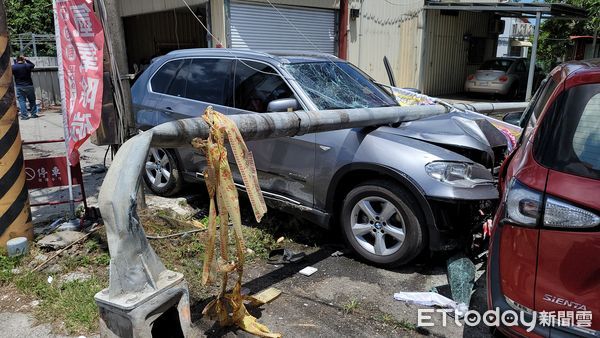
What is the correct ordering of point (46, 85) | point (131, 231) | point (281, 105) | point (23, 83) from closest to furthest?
1. point (131, 231)
2. point (281, 105)
3. point (23, 83)
4. point (46, 85)

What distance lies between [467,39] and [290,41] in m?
10.6

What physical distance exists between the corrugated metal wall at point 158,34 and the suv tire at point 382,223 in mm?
12104

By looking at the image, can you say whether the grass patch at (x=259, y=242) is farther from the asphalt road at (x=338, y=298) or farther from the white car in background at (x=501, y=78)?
the white car in background at (x=501, y=78)

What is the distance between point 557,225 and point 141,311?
2.06 m

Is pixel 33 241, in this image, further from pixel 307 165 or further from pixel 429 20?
pixel 429 20

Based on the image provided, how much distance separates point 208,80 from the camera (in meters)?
5.40

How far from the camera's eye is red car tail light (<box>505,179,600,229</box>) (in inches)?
86.1

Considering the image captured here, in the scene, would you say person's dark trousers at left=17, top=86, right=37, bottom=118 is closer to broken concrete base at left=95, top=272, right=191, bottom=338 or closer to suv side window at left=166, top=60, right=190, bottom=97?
suv side window at left=166, top=60, right=190, bottom=97

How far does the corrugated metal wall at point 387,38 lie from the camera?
13.9 m

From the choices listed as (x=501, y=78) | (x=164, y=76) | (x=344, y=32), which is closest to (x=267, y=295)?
(x=164, y=76)

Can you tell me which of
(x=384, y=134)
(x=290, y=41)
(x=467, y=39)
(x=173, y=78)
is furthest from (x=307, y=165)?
(x=467, y=39)

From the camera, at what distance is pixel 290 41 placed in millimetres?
11883

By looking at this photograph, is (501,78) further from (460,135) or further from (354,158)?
(354,158)

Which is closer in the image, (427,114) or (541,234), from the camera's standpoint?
(541,234)
